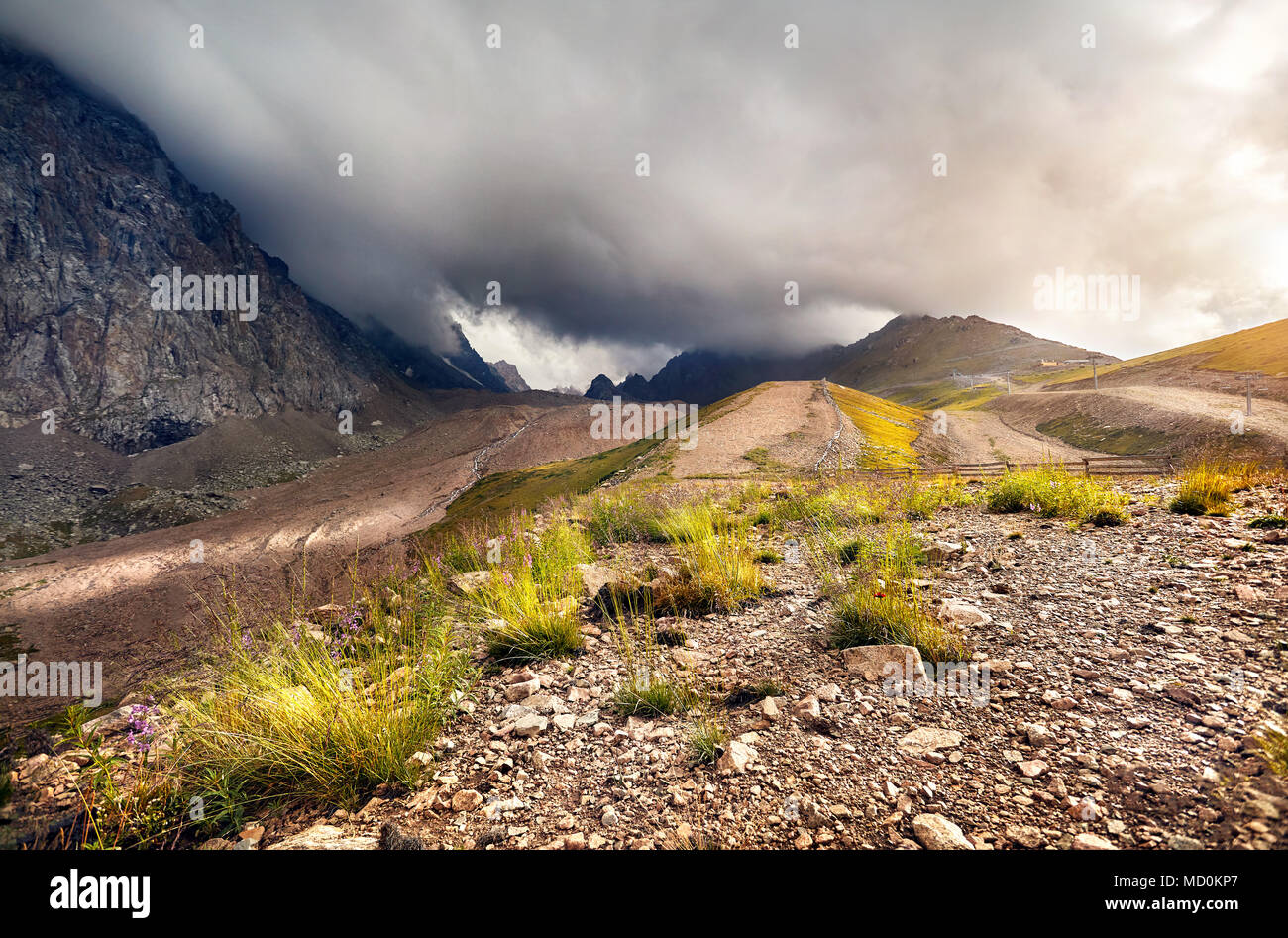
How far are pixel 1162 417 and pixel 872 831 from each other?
231 ft

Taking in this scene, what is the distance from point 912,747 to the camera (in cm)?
320

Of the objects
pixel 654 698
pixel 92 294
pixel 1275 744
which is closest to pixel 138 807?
pixel 654 698

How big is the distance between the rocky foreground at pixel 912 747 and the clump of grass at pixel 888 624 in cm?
26

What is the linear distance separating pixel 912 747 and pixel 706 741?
4.66ft

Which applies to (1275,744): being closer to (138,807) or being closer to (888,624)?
(888,624)

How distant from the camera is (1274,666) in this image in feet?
11.4

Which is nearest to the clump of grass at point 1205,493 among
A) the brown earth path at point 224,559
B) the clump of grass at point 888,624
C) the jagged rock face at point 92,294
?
the clump of grass at point 888,624

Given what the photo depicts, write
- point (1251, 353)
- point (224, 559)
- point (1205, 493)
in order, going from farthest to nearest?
point (1251, 353)
point (224, 559)
point (1205, 493)

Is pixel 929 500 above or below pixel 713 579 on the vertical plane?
above

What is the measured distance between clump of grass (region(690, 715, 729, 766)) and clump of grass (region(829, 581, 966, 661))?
204cm

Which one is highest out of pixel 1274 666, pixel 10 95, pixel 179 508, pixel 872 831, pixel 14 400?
pixel 10 95
